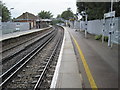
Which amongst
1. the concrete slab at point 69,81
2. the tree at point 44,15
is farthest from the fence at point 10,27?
the tree at point 44,15

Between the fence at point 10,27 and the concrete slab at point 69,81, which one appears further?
the fence at point 10,27

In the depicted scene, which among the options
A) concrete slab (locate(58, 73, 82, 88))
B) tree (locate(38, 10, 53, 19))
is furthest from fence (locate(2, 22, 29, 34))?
tree (locate(38, 10, 53, 19))

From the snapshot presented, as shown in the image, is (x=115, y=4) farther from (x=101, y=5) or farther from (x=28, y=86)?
(x=28, y=86)

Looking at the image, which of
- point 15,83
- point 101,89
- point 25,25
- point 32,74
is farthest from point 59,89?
point 25,25

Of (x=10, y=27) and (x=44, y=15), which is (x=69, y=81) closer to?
(x=10, y=27)

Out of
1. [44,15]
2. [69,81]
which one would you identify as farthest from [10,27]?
[44,15]

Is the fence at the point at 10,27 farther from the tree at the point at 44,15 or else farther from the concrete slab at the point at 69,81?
the tree at the point at 44,15

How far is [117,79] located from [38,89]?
9.54 ft

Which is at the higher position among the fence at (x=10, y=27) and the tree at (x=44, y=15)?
the tree at (x=44, y=15)

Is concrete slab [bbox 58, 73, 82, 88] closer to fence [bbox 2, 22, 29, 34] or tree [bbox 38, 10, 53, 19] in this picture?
fence [bbox 2, 22, 29, 34]

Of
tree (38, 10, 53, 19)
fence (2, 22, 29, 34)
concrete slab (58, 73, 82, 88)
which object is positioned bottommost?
concrete slab (58, 73, 82, 88)

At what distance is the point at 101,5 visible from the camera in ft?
61.2

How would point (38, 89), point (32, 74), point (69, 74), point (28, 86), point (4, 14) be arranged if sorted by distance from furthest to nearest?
point (4, 14) → point (32, 74) → point (69, 74) → point (28, 86) → point (38, 89)

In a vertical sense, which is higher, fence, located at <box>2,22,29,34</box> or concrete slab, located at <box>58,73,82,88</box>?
fence, located at <box>2,22,29,34</box>
